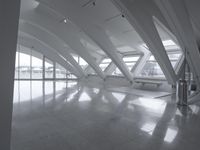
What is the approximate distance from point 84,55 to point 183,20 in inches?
304

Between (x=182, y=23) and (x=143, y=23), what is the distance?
1.57 meters

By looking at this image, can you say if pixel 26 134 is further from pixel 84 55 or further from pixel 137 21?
pixel 84 55

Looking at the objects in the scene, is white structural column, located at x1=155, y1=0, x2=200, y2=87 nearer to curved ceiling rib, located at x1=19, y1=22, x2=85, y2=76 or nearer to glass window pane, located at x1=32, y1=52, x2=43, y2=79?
curved ceiling rib, located at x1=19, y1=22, x2=85, y2=76

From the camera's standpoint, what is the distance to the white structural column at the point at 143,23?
5.81 metres

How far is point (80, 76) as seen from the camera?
1648cm

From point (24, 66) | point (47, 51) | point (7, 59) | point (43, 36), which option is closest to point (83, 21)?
point (43, 36)

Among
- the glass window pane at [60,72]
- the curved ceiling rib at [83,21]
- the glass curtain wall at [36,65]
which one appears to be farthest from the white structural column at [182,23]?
the glass curtain wall at [36,65]

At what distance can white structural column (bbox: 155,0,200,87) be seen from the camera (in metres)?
4.86

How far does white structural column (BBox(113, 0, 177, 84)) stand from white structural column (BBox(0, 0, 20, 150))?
4.82 metres

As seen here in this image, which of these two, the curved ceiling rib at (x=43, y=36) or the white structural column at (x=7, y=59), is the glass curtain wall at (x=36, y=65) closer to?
the curved ceiling rib at (x=43, y=36)

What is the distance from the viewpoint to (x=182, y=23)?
5328 mm

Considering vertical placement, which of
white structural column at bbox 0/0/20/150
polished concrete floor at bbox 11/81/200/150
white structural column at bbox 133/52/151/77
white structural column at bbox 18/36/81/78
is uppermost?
white structural column at bbox 18/36/81/78

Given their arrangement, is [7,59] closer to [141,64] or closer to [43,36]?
[141,64]

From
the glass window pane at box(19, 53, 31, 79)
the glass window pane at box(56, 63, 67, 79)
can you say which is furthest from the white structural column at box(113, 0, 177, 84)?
the glass window pane at box(19, 53, 31, 79)
